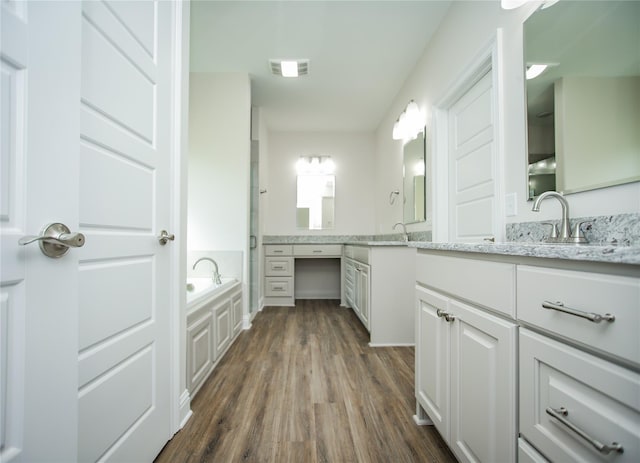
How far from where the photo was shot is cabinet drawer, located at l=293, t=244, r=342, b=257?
156 inches

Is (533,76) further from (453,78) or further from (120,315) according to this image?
(120,315)

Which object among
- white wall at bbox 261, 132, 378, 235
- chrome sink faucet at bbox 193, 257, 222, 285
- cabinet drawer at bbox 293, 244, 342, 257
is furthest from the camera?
white wall at bbox 261, 132, 378, 235

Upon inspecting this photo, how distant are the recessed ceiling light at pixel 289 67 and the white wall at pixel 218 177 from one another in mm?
513

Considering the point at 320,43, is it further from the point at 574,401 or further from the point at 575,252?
the point at 574,401

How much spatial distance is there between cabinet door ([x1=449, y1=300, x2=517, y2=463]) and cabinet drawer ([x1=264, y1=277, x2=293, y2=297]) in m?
3.00

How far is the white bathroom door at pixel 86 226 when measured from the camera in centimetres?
53

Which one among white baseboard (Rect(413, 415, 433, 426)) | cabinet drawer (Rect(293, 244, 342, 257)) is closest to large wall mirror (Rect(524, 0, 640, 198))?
white baseboard (Rect(413, 415, 433, 426))

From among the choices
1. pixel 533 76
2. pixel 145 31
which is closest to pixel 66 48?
pixel 145 31

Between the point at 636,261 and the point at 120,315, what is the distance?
1.29m

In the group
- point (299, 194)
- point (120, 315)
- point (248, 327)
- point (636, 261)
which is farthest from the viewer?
point (299, 194)

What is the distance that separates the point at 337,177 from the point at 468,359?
12.7ft

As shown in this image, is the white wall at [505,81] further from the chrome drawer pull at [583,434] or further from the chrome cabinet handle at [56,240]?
the chrome cabinet handle at [56,240]

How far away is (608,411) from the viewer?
0.50 metres

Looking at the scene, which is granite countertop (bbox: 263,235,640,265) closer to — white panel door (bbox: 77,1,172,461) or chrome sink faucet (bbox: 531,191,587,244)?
chrome sink faucet (bbox: 531,191,587,244)
